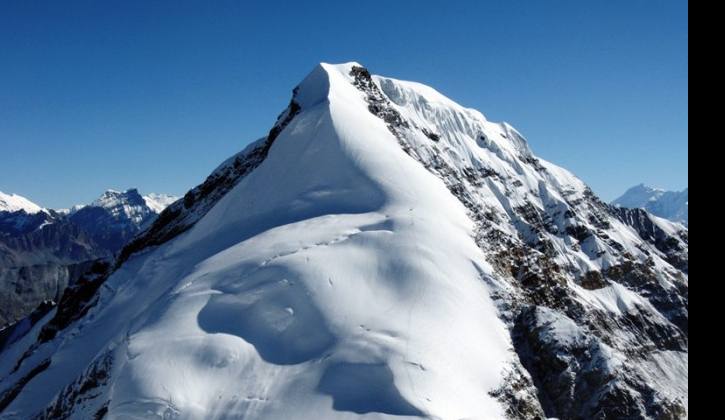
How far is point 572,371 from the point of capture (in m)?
37.1

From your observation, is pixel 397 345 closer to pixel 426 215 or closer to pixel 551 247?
pixel 426 215

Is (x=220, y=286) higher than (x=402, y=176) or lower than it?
lower

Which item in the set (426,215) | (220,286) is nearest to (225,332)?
(220,286)

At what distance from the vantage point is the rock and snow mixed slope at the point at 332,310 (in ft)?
87.7

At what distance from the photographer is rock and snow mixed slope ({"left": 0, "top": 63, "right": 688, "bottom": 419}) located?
87.7 ft

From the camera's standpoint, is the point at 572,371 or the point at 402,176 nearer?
the point at 572,371

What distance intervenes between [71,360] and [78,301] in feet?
80.9

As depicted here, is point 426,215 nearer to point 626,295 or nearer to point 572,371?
point 572,371

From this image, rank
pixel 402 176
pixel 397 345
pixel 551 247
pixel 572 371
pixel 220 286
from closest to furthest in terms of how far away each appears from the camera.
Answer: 1. pixel 397 345
2. pixel 220 286
3. pixel 572 371
4. pixel 402 176
5. pixel 551 247

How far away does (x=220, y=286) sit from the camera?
3372 centimetres

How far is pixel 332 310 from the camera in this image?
3030 cm

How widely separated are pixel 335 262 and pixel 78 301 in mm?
47066
